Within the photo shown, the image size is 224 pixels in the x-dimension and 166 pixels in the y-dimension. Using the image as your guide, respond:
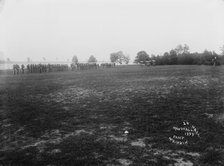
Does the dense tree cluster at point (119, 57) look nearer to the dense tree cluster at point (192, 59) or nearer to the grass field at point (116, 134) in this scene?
the dense tree cluster at point (192, 59)

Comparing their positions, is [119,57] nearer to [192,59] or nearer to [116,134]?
[192,59]

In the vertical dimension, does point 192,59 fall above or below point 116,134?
above

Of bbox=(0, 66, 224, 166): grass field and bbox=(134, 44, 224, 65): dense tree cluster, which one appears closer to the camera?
bbox=(0, 66, 224, 166): grass field

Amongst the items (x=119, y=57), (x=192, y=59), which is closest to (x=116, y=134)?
(x=192, y=59)

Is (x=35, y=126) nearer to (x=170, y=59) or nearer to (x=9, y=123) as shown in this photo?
(x=9, y=123)

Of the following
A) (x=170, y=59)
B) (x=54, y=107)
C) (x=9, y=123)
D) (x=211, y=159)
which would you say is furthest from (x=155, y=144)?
(x=170, y=59)

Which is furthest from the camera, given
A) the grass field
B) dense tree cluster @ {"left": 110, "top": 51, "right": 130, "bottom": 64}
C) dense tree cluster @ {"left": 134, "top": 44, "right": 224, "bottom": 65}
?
dense tree cluster @ {"left": 110, "top": 51, "right": 130, "bottom": 64}

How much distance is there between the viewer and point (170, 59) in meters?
83.7

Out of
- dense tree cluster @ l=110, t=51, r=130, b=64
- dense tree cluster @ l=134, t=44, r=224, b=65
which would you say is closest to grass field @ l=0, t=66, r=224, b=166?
dense tree cluster @ l=134, t=44, r=224, b=65

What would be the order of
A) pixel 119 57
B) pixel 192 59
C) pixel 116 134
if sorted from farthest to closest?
1. pixel 119 57
2. pixel 192 59
3. pixel 116 134

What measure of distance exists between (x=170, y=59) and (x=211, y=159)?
81.4 meters

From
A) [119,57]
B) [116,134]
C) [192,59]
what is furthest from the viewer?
[119,57]

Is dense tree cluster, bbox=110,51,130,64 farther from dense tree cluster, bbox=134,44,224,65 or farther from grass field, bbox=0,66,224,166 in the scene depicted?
grass field, bbox=0,66,224,166

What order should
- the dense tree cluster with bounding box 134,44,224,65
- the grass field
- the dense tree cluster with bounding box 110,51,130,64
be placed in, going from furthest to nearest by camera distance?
the dense tree cluster with bounding box 110,51,130,64, the dense tree cluster with bounding box 134,44,224,65, the grass field
